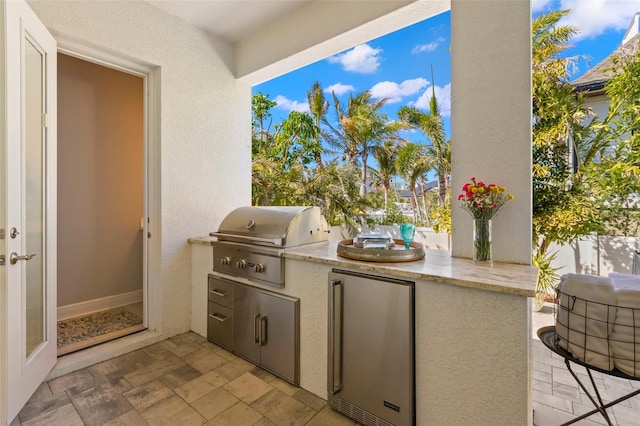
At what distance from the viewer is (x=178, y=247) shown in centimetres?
293

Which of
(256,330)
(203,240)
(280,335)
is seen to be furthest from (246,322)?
(203,240)

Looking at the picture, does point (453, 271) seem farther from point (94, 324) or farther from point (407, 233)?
point (94, 324)

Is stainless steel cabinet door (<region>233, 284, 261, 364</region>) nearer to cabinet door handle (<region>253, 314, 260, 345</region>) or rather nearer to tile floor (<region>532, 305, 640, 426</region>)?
cabinet door handle (<region>253, 314, 260, 345</region>)

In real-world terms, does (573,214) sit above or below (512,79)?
below

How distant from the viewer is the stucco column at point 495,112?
177cm

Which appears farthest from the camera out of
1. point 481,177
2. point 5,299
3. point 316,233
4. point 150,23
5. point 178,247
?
point 178,247

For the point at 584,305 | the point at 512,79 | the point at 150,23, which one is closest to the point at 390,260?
the point at 584,305

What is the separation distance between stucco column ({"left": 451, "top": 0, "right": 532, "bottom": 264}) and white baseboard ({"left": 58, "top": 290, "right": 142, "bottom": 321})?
3811 millimetres

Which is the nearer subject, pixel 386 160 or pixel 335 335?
pixel 335 335

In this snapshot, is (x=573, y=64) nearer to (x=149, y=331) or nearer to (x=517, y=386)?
(x=517, y=386)

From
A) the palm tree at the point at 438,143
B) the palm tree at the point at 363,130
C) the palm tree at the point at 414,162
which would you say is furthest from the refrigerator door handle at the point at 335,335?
the palm tree at the point at 414,162

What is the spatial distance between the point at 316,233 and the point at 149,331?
1880 mm

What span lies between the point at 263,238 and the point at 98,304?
2.59 metres

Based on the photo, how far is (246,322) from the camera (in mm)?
2385
